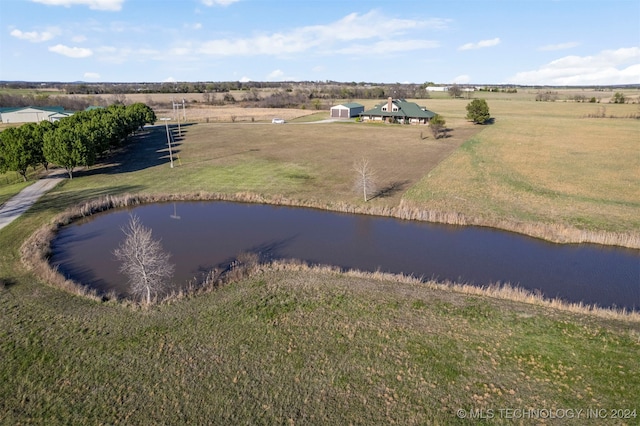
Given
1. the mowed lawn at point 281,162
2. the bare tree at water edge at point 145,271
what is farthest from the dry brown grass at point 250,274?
the mowed lawn at point 281,162

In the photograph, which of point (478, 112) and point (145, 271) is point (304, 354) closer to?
point (145, 271)

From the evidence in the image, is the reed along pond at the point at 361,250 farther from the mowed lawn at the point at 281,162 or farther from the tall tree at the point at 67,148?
the tall tree at the point at 67,148

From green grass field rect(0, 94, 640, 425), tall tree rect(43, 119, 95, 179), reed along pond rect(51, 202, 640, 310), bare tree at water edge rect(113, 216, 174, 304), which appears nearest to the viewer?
green grass field rect(0, 94, 640, 425)

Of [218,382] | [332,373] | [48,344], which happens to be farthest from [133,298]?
[332,373]

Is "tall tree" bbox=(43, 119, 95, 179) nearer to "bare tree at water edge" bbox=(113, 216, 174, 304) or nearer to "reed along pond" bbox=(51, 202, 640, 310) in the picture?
"reed along pond" bbox=(51, 202, 640, 310)

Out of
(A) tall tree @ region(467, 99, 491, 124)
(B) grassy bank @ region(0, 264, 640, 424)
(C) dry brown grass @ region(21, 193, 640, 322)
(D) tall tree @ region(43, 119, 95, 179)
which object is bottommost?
(B) grassy bank @ region(0, 264, 640, 424)

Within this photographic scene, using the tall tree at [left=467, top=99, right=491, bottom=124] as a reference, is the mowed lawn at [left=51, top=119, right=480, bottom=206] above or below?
below

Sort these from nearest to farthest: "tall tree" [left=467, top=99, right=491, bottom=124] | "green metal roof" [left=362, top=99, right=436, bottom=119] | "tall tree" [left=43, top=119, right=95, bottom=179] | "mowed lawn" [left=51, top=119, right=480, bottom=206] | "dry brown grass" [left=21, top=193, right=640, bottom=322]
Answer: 1. "dry brown grass" [left=21, top=193, right=640, bottom=322]
2. "mowed lawn" [left=51, top=119, right=480, bottom=206]
3. "tall tree" [left=43, top=119, right=95, bottom=179]
4. "tall tree" [left=467, top=99, right=491, bottom=124]
5. "green metal roof" [left=362, top=99, right=436, bottom=119]

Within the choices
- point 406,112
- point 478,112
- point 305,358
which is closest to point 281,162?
point 305,358

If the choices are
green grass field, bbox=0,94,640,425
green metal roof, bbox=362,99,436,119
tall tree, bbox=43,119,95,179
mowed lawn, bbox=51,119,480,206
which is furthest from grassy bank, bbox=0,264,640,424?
green metal roof, bbox=362,99,436,119
